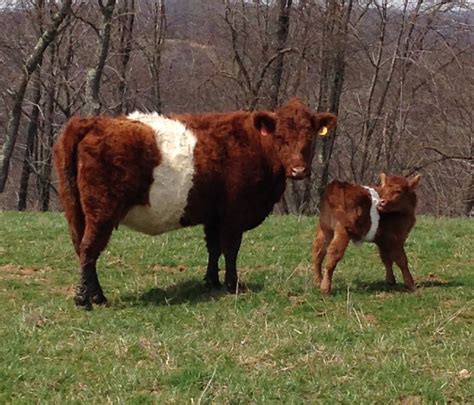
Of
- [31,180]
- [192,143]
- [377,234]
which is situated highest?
[192,143]

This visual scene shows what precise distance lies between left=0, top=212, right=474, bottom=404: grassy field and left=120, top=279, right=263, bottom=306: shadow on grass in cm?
2

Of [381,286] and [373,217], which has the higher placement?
[373,217]

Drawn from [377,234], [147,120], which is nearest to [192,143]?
[147,120]

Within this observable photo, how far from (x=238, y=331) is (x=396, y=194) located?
2536 mm

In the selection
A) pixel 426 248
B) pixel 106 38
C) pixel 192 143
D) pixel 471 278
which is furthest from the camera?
pixel 106 38

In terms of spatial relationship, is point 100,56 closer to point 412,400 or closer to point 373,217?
point 373,217

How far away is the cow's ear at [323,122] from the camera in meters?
8.03

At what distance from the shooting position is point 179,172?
782 cm

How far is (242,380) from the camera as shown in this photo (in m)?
5.05

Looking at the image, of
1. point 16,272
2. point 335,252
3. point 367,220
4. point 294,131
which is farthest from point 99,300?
point 367,220

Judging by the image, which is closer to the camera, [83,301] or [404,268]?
[83,301]

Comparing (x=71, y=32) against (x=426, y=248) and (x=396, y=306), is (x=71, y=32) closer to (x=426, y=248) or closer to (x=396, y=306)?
(x=426, y=248)

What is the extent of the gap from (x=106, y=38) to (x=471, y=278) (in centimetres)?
1358

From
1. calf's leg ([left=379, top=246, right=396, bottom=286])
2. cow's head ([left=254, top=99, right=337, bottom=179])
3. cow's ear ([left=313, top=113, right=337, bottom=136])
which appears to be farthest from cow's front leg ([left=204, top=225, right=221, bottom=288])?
calf's leg ([left=379, top=246, right=396, bottom=286])
